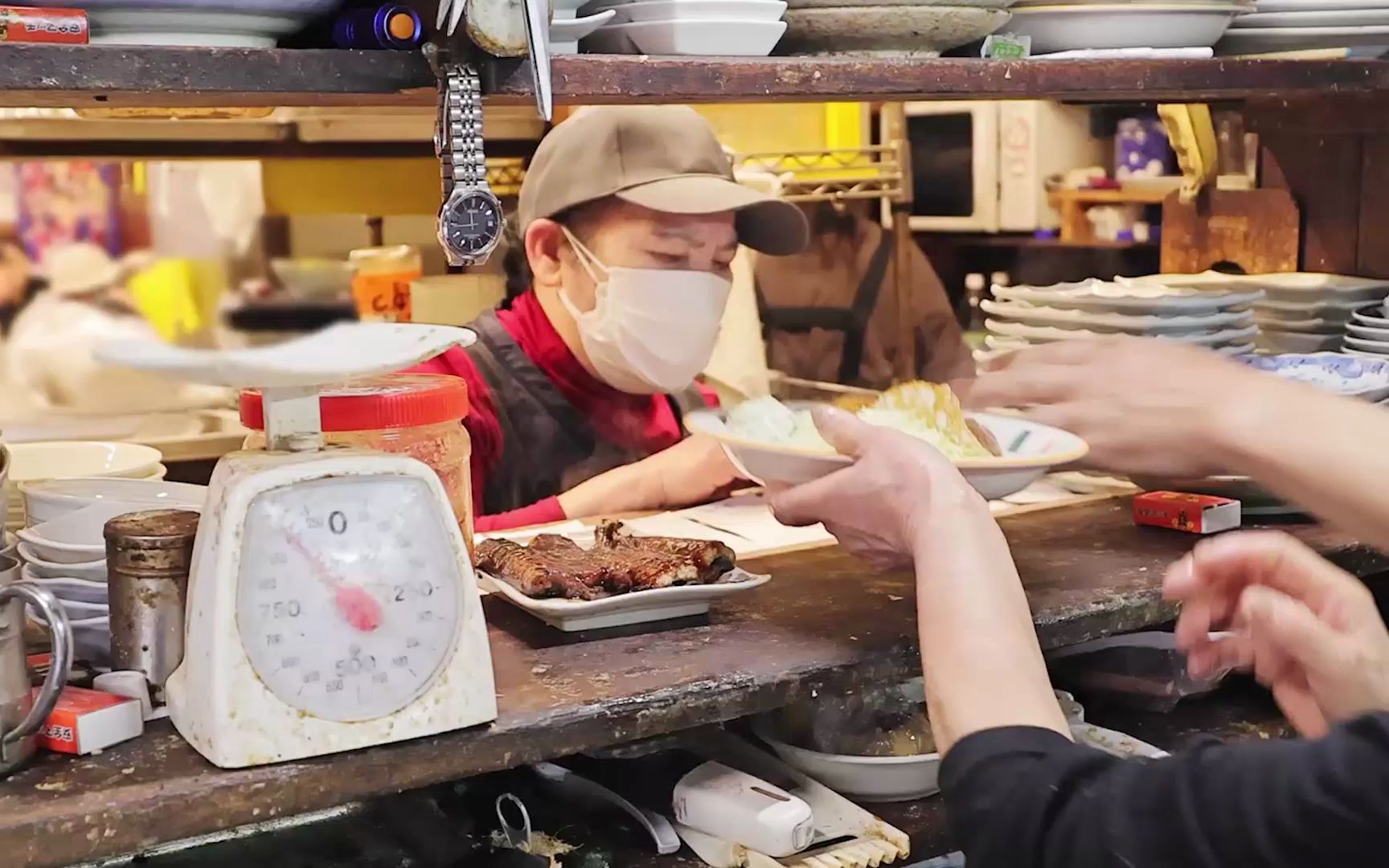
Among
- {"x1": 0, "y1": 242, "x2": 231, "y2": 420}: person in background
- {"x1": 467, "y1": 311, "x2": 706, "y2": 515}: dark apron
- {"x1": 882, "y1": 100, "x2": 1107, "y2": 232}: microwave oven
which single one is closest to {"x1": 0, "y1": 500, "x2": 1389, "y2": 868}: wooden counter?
{"x1": 467, "y1": 311, "x2": 706, "y2": 515}: dark apron

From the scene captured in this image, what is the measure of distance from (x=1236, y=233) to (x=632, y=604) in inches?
58.0

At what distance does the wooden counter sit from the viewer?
954 mm

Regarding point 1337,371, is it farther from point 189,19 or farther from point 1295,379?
point 189,19

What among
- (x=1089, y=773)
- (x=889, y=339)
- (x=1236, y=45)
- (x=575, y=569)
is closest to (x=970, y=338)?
(x=889, y=339)

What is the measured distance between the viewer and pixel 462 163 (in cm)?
113

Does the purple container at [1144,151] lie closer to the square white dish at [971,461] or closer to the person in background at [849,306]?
the person in background at [849,306]

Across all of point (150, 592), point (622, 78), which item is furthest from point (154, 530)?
point (622, 78)

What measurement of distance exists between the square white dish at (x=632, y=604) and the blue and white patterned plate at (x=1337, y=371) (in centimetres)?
84

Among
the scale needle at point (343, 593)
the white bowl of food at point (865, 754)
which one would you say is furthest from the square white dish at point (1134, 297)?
the scale needle at point (343, 593)

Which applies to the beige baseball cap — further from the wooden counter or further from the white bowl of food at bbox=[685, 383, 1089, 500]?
the wooden counter

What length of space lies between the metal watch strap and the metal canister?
350 mm

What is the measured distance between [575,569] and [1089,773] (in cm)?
53

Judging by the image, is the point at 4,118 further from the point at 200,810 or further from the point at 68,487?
the point at 200,810

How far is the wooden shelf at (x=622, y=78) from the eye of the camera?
104 cm
